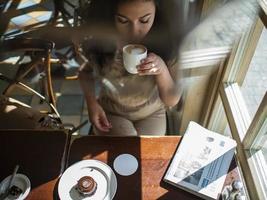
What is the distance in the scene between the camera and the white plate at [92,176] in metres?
0.82

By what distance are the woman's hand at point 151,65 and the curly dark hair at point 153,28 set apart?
16mm

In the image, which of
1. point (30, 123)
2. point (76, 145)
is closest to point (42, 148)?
point (76, 145)

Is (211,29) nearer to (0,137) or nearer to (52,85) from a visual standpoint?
(52,85)

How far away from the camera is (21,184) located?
0.84 m

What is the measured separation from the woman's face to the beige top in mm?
70

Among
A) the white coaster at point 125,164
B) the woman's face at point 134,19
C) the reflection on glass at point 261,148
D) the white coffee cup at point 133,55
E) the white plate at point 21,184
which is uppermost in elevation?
the woman's face at point 134,19

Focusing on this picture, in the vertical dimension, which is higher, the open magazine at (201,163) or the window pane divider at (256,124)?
the window pane divider at (256,124)

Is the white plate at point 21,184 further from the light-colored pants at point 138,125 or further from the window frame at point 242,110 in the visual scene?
the window frame at point 242,110

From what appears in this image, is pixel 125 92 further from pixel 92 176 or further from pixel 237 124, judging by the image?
pixel 237 124

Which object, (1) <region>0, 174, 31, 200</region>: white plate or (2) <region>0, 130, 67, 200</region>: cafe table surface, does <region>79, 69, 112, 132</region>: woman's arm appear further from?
(1) <region>0, 174, 31, 200</region>: white plate

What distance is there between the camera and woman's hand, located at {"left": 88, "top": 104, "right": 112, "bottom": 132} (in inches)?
41.4

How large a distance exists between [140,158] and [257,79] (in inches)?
19.3

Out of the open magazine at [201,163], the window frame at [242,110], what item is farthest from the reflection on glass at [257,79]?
the open magazine at [201,163]

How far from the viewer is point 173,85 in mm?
967
